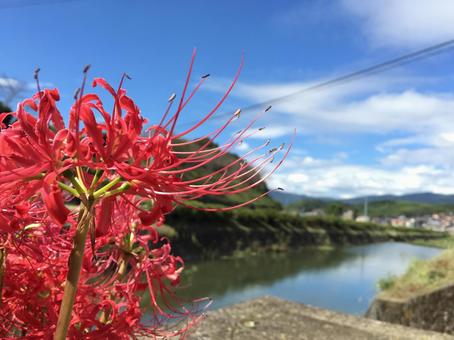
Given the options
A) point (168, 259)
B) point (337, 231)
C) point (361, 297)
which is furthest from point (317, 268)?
point (168, 259)

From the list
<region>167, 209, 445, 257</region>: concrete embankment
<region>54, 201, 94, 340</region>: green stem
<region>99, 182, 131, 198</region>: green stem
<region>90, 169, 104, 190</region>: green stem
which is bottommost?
<region>167, 209, 445, 257</region>: concrete embankment

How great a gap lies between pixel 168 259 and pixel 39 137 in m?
0.35

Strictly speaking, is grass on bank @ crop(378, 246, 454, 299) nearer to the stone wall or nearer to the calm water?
the stone wall

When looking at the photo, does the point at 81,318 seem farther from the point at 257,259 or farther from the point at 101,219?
the point at 257,259

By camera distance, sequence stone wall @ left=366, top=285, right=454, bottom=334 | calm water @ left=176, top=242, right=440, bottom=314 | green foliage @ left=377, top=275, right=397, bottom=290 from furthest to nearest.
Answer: calm water @ left=176, top=242, right=440, bottom=314, green foliage @ left=377, top=275, right=397, bottom=290, stone wall @ left=366, top=285, right=454, bottom=334

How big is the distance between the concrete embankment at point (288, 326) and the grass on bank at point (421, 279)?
142 centimetres

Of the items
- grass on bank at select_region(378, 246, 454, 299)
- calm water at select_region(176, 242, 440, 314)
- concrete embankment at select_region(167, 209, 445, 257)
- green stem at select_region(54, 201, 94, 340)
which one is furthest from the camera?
concrete embankment at select_region(167, 209, 445, 257)

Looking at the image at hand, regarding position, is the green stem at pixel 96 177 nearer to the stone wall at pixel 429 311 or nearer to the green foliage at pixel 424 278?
the stone wall at pixel 429 311

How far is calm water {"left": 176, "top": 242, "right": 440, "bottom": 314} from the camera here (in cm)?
884

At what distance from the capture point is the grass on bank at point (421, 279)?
486 cm

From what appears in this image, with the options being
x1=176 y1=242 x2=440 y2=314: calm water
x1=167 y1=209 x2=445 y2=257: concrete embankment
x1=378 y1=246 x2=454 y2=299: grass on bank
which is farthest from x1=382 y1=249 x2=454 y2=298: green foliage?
x1=167 y1=209 x2=445 y2=257: concrete embankment

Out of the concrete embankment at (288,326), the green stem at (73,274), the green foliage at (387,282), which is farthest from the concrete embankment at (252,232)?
the green stem at (73,274)

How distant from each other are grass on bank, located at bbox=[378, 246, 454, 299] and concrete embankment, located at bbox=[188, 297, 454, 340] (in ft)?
4.65

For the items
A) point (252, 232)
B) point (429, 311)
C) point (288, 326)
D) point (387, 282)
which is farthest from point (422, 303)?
point (252, 232)
